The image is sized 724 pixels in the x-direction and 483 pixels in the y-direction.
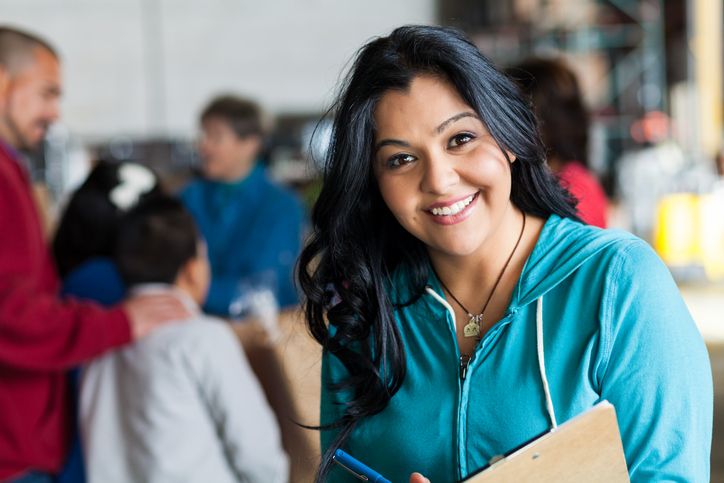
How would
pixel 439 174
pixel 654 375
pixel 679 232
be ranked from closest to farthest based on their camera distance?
pixel 654 375, pixel 439 174, pixel 679 232

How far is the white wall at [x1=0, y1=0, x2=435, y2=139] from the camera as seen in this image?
8.27 m

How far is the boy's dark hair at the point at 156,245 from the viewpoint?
184 cm

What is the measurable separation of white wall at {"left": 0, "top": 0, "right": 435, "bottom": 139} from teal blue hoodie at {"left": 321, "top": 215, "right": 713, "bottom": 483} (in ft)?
24.5

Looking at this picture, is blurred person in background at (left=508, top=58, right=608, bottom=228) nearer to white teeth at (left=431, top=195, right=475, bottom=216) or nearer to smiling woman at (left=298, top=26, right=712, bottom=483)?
smiling woman at (left=298, top=26, right=712, bottom=483)

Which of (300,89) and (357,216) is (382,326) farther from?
(300,89)

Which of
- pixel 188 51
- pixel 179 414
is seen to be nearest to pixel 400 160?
pixel 179 414

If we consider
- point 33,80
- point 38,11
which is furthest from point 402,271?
point 38,11

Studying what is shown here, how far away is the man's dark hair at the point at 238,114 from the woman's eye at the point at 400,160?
1981mm

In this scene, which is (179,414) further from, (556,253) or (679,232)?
(679,232)

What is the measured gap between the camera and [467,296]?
108 centimetres

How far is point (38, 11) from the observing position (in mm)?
8148

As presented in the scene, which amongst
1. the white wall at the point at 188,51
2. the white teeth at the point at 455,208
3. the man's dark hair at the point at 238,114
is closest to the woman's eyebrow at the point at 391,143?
the white teeth at the point at 455,208

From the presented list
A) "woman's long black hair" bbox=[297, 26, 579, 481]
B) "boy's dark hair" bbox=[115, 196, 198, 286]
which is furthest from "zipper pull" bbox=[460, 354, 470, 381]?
"boy's dark hair" bbox=[115, 196, 198, 286]

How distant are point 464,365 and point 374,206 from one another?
33cm
